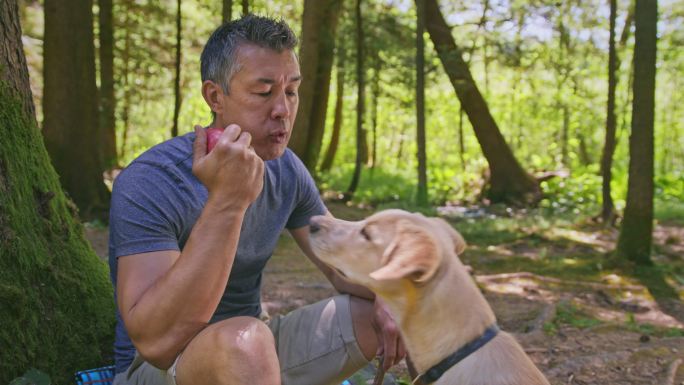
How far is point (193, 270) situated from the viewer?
2.40 metres

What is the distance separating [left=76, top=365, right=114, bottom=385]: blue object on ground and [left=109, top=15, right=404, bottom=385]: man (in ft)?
0.74

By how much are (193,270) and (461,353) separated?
1173 millimetres

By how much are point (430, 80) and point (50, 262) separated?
17.9 metres

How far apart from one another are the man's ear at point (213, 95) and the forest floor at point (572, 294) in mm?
2514

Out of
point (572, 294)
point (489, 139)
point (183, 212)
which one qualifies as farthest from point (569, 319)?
point (489, 139)

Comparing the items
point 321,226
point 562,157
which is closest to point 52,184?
point 321,226

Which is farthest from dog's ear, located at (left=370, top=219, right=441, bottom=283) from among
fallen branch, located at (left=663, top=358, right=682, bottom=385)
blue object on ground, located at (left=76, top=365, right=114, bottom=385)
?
fallen branch, located at (left=663, top=358, right=682, bottom=385)

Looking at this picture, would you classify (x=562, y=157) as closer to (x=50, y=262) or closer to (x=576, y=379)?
(x=576, y=379)

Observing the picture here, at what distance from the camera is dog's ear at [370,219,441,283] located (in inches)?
107

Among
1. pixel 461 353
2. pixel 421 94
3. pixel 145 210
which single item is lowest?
pixel 461 353

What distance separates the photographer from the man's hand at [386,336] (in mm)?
3158

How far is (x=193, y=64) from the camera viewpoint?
83.9 feet

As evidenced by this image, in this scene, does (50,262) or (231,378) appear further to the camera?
(50,262)

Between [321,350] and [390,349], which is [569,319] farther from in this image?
[321,350]
